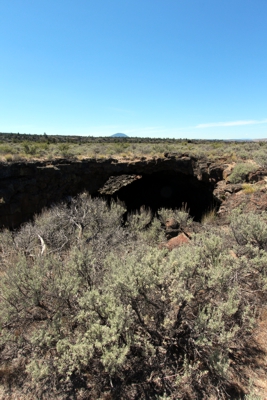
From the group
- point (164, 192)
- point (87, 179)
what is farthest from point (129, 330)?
point (164, 192)

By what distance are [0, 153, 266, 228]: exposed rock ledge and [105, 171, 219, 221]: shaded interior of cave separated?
0.06 m

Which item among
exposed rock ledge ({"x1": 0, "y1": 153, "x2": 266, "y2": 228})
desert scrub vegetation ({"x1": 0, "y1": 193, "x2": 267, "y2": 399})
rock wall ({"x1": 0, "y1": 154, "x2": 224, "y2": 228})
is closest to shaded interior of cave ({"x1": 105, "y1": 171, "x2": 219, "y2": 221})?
exposed rock ledge ({"x1": 0, "y1": 153, "x2": 266, "y2": 228})

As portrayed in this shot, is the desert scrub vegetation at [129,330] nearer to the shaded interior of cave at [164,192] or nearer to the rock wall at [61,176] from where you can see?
the rock wall at [61,176]

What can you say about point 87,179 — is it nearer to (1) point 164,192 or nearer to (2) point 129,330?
(1) point 164,192

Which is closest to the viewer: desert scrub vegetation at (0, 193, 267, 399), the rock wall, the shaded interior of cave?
desert scrub vegetation at (0, 193, 267, 399)

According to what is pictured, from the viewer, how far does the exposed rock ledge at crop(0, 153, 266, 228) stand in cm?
880

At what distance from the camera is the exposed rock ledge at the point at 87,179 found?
8.80 meters

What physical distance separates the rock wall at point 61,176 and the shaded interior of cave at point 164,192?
505 mm

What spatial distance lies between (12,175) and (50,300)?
286 inches

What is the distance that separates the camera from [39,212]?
944 cm

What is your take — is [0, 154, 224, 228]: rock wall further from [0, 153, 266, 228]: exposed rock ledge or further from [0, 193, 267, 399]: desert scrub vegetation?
[0, 193, 267, 399]: desert scrub vegetation

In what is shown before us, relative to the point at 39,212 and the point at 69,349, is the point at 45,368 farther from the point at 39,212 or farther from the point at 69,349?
the point at 39,212

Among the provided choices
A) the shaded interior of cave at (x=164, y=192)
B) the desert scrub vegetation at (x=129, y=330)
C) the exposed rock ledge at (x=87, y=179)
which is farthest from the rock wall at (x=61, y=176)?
the desert scrub vegetation at (x=129, y=330)

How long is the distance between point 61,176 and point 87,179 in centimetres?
131
